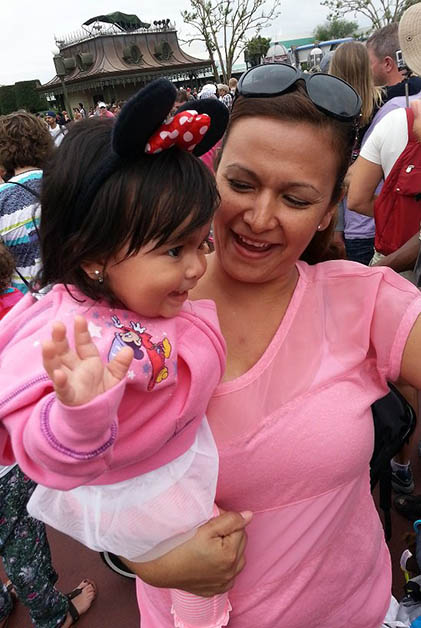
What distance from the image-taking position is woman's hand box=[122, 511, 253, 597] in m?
1.10

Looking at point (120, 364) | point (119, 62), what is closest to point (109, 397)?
point (120, 364)

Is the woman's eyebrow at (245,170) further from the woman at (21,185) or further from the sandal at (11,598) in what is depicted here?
the sandal at (11,598)

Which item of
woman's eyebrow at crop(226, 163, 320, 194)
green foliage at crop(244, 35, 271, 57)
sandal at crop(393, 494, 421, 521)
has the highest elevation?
green foliage at crop(244, 35, 271, 57)

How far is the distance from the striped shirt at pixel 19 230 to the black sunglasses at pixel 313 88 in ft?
7.60

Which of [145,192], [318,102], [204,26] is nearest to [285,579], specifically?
[145,192]

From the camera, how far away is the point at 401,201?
2881 mm

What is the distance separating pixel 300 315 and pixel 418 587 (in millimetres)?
1459

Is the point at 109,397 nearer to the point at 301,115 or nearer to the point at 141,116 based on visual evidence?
the point at 141,116

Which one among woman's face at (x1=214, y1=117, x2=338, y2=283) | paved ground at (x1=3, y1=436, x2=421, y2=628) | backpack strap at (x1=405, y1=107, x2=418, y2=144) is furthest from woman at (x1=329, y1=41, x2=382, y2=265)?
woman's face at (x1=214, y1=117, x2=338, y2=283)

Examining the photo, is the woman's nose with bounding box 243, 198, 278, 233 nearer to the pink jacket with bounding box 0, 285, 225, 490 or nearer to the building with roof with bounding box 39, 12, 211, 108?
the pink jacket with bounding box 0, 285, 225, 490

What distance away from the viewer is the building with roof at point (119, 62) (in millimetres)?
45094

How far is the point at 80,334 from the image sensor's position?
81 centimetres

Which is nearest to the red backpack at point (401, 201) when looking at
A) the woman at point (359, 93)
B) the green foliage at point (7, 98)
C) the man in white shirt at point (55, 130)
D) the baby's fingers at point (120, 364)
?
the woman at point (359, 93)

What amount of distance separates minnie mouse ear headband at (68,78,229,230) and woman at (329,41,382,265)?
3349 mm
